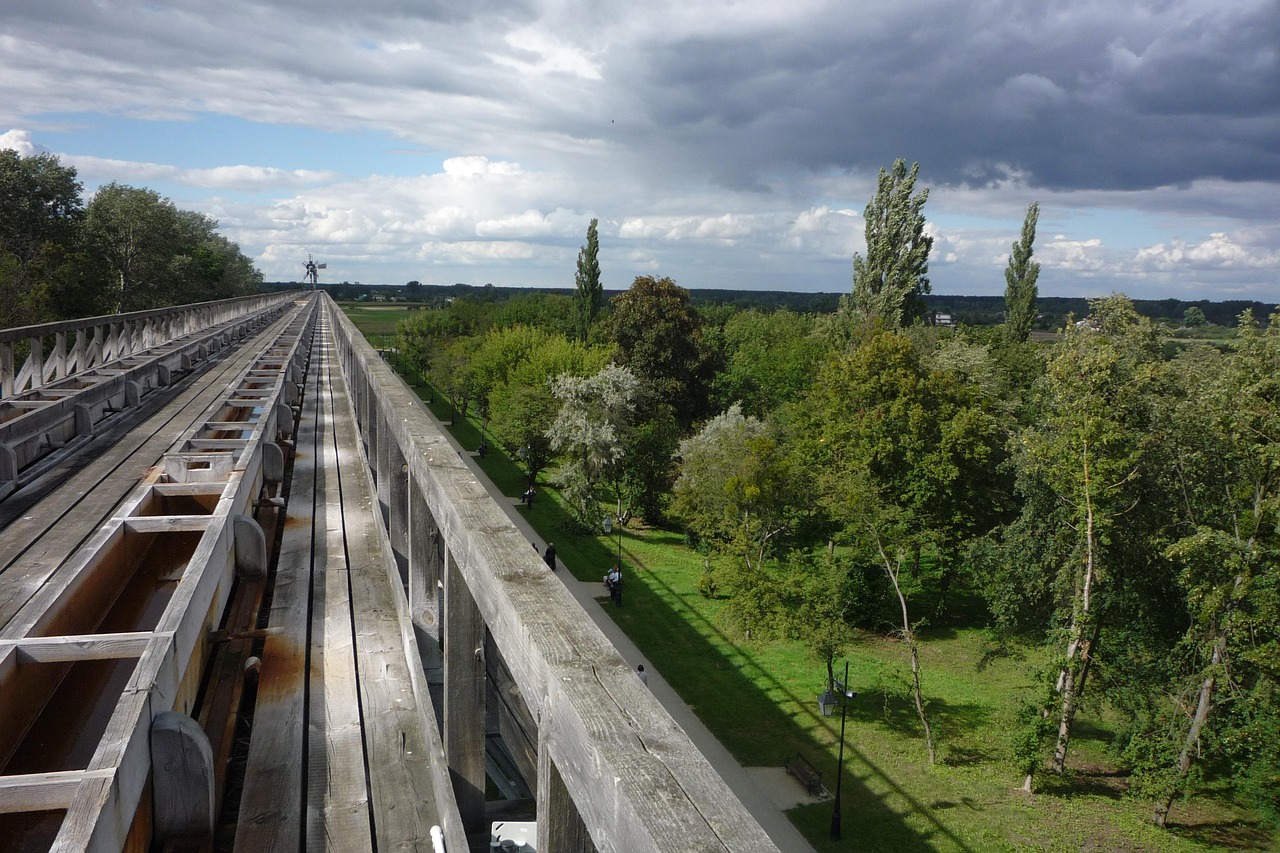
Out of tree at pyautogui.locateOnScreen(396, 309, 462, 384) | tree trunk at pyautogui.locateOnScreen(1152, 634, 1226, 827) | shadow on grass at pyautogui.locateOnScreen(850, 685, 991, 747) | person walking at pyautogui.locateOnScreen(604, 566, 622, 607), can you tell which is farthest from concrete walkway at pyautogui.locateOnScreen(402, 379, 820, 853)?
tree at pyautogui.locateOnScreen(396, 309, 462, 384)

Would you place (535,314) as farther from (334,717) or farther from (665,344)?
(334,717)

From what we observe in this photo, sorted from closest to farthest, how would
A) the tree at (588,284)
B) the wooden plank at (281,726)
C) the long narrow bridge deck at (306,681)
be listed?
the long narrow bridge deck at (306,681) < the wooden plank at (281,726) < the tree at (588,284)

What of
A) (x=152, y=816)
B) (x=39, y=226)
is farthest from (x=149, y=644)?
(x=39, y=226)

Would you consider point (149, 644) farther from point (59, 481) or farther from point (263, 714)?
point (59, 481)

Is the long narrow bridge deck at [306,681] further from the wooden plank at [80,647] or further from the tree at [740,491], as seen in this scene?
the tree at [740,491]

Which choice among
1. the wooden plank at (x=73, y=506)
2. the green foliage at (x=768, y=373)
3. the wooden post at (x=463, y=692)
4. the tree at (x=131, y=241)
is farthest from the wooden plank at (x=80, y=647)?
the tree at (x=131, y=241)

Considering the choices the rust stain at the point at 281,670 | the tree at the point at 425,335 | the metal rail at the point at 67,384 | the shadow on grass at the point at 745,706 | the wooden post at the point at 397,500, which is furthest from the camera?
the tree at the point at 425,335

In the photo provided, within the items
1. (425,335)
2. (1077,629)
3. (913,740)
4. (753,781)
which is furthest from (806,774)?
(425,335)
